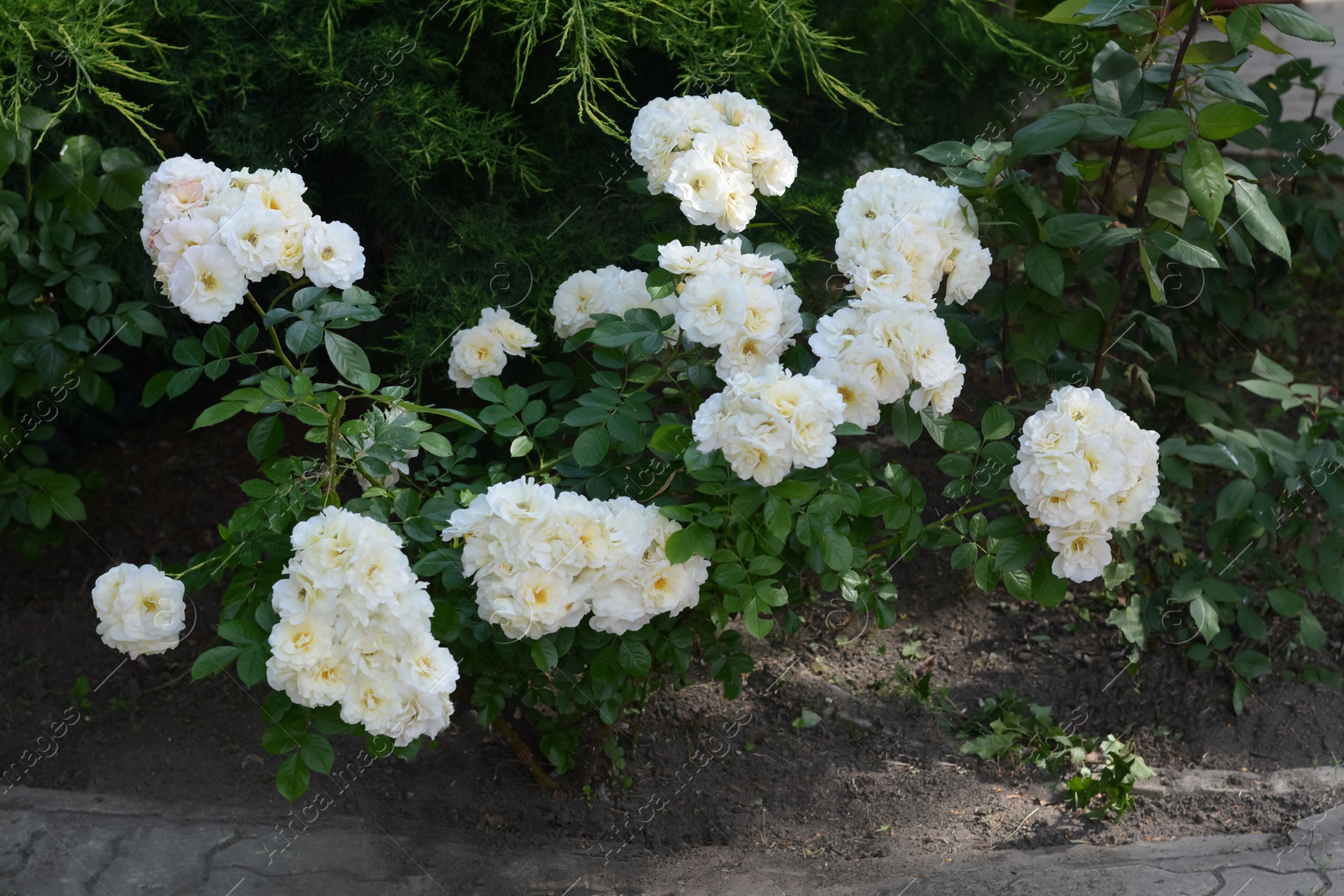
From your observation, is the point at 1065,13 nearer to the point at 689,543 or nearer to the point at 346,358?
the point at 689,543

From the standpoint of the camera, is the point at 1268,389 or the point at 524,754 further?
the point at 1268,389

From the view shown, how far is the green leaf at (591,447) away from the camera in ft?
6.03

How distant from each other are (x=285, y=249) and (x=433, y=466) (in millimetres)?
515

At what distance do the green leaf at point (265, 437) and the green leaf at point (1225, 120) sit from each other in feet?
5.69

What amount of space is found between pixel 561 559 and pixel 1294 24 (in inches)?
62.7

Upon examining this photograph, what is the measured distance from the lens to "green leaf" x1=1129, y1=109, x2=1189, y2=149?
6.31ft

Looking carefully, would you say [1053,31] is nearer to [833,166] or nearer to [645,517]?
[833,166]

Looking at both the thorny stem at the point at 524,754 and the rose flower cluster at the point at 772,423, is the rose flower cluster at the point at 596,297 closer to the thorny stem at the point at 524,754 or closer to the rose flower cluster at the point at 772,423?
the rose flower cluster at the point at 772,423

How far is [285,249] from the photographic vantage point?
1.83m

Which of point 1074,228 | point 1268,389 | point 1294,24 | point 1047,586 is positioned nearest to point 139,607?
point 1047,586

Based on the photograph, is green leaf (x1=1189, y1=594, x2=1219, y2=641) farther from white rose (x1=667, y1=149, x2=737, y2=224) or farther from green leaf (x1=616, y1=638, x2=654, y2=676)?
white rose (x1=667, y1=149, x2=737, y2=224)

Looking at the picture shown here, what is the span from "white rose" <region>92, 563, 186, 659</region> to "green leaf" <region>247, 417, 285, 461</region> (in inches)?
10.4

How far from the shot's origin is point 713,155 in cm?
198

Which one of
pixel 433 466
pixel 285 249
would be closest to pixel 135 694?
pixel 433 466
